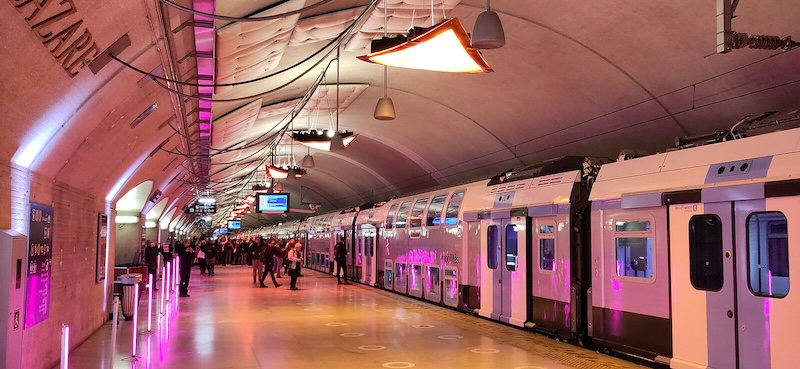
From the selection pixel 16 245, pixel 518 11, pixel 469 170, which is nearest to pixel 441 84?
pixel 518 11

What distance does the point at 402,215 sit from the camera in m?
20.2

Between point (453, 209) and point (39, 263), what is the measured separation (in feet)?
31.3

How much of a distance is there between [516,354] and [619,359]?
1390 millimetres

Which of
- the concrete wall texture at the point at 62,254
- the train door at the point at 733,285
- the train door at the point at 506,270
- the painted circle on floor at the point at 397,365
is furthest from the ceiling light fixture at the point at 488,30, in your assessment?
the train door at the point at 506,270

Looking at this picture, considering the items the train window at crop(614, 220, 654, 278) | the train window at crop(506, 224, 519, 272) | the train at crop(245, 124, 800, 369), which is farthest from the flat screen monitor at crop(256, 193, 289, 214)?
the train window at crop(614, 220, 654, 278)

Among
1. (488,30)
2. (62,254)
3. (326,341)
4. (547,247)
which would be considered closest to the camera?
(488,30)

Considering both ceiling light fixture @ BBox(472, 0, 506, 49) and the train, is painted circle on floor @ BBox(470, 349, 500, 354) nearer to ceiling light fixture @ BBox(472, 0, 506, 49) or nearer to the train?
the train

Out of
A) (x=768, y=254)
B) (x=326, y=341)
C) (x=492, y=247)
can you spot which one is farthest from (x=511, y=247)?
(x=768, y=254)

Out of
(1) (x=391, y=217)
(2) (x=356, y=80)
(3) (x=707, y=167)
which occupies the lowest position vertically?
(1) (x=391, y=217)

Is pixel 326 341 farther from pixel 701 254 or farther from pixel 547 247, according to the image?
pixel 701 254

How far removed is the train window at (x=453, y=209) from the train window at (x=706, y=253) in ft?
24.5

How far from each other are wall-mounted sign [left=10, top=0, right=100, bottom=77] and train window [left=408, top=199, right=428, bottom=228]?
12554mm

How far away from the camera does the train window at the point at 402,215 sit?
19.9 m

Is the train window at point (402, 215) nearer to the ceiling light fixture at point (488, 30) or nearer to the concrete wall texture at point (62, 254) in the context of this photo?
the concrete wall texture at point (62, 254)
